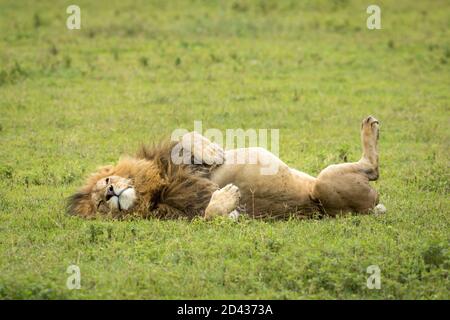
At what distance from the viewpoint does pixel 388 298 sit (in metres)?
5.75

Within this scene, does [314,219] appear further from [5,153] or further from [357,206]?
[5,153]

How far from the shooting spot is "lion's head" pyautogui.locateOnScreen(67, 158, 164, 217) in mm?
7301

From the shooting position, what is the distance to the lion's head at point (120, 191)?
7.30 meters

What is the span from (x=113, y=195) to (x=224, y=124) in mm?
4395

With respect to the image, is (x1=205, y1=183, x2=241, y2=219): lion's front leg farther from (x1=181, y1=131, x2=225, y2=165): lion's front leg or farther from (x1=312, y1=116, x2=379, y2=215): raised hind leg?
(x1=312, y1=116, x2=379, y2=215): raised hind leg

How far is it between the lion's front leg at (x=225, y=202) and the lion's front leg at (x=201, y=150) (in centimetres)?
37

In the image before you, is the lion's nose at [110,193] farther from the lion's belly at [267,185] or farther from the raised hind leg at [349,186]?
the raised hind leg at [349,186]

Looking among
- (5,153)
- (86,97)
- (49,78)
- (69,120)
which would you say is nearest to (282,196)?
(5,153)

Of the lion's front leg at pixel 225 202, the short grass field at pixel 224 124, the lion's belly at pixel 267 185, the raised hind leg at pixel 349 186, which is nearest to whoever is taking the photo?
the short grass field at pixel 224 124

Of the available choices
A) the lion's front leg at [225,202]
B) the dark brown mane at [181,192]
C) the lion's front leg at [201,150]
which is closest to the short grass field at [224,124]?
the lion's front leg at [225,202]

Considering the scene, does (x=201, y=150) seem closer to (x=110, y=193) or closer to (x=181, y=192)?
(x=181, y=192)

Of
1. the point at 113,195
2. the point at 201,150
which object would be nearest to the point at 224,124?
the point at 201,150
